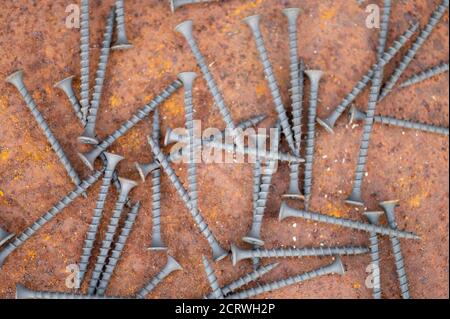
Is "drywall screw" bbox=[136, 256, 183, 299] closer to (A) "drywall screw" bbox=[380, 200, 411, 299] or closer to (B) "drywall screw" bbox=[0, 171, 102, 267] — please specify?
(B) "drywall screw" bbox=[0, 171, 102, 267]

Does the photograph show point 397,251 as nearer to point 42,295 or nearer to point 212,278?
point 212,278

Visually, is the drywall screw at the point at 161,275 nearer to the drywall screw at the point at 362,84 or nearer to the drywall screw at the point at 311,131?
the drywall screw at the point at 311,131

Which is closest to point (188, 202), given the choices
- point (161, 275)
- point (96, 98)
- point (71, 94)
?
point (161, 275)

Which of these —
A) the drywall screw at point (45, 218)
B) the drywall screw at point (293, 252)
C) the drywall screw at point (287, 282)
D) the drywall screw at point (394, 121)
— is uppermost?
the drywall screw at point (394, 121)

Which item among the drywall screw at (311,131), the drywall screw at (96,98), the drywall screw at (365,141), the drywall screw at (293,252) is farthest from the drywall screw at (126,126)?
the drywall screw at (365,141)

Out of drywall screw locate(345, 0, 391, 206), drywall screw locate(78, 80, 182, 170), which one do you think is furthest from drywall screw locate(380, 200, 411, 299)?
drywall screw locate(78, 80, 182, 170)

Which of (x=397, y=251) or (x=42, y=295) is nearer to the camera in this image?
(x=42, y=295)

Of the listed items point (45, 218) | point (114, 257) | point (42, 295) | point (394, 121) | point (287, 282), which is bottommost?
point (287, 282)
